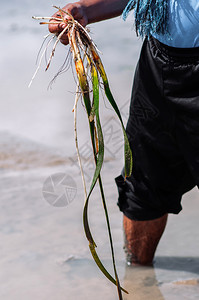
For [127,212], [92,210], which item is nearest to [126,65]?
[92,210]

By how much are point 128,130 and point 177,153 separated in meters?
0.19

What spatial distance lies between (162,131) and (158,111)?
78 mm

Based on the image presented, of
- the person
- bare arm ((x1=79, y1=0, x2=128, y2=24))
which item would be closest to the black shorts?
the person

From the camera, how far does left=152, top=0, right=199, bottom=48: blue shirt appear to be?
5.70ft

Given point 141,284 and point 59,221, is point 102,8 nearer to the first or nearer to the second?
point 141,284

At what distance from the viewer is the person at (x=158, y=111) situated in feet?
5.79

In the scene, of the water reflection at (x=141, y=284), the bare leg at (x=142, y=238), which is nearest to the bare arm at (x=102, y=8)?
the bare leg at (x=142, y=238)

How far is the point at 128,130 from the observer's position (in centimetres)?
211

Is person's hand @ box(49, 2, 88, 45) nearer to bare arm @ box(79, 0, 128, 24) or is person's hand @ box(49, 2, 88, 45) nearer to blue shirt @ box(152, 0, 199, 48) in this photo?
bare arm @ box(79, 0, 128, 24)

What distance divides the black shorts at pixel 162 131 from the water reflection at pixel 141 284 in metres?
0.25

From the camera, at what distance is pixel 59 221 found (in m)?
2.82

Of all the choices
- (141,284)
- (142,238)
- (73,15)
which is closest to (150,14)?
(73,15)

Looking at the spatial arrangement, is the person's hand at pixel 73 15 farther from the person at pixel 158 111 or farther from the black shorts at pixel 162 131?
the black shorts at pixel 162 131

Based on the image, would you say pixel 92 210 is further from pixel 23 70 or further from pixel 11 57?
pixel 11 57
